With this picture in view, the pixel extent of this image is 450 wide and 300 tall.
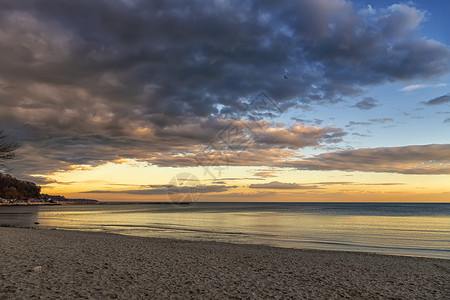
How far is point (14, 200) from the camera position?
192 metres

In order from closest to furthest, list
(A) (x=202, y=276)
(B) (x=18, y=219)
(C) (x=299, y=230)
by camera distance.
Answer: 1. (A) (x=202, y=276)
2. (C) (x=299, y=230)
3. (B) (x=18, y=219)

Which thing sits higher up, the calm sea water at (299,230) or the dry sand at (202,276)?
the dry sand at (202,276)

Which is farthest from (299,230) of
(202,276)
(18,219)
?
(18,219)

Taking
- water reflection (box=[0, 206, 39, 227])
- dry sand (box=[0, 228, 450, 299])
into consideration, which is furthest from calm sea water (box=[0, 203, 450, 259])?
dry sand (box=[0, 228, 450, 299])

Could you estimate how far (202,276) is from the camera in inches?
433

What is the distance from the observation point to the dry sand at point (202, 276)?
880 cm

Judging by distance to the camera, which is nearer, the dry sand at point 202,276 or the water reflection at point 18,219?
the dry sand at point 202,276

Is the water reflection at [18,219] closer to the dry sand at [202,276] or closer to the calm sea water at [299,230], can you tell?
the calm sea water at [299,230]

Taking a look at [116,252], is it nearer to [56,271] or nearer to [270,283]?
[56,271]

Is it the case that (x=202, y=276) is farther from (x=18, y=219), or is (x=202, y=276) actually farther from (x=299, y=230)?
(x=18, y=219)

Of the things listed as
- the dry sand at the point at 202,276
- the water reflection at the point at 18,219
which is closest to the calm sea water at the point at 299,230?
the water reflection at the point at 18,219

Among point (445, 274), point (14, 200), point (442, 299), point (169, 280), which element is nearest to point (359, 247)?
point (445, 274)

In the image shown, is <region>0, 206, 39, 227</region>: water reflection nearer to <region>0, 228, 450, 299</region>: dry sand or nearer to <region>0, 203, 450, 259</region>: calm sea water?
<region>0, 203, 450, 259</region>: calm sea water

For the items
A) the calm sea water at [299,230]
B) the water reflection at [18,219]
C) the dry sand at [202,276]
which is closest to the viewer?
the dry sand at [202,276]
